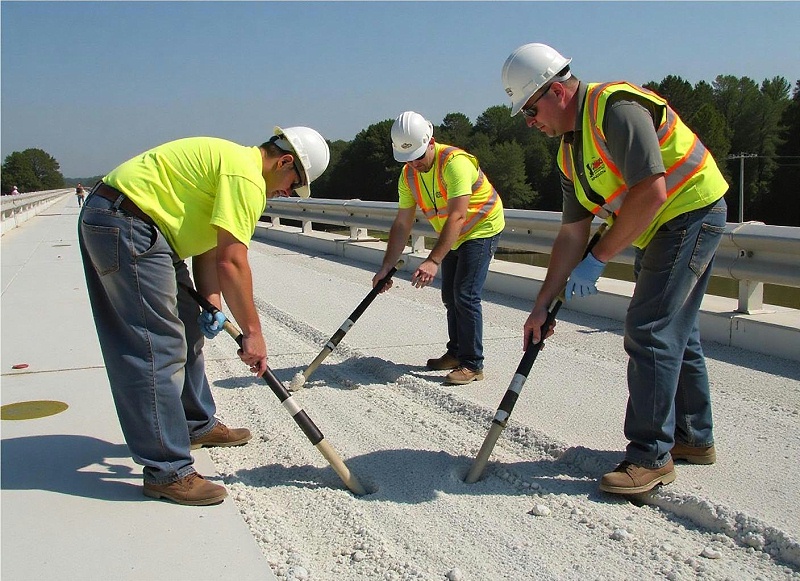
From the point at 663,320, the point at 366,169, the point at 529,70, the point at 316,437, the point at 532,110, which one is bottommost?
the point at 316,437

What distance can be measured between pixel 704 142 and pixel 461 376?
56.4 metres

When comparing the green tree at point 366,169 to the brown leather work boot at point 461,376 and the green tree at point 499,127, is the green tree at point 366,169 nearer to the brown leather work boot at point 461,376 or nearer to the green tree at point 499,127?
the green tree at point 499,127

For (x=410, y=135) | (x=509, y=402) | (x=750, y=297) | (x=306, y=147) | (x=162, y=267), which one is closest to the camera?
(x=162, y=267)

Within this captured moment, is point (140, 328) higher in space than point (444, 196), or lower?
lower

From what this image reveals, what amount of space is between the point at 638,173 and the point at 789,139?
208 feet

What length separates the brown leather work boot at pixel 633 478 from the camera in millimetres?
3135

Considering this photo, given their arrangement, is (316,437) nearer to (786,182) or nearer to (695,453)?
(695,453)

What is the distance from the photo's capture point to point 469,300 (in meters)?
5.17

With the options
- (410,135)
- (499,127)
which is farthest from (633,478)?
(499,127)

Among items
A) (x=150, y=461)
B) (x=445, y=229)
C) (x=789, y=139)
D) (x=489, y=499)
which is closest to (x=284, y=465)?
(x=150, y=461)

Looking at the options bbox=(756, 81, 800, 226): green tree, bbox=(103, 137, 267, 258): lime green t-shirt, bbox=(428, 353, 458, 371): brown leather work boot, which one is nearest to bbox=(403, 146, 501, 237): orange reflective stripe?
bbox=(428, 353, 458, 371): brown leather work boot

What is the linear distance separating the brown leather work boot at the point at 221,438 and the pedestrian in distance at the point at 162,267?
0.63 metres

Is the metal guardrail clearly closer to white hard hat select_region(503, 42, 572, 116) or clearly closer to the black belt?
white hard hat select_region(503, 42, 572, 116)

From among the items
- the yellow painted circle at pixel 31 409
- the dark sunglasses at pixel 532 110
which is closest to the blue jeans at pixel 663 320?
the dark sunglasses at pixel 532 110
